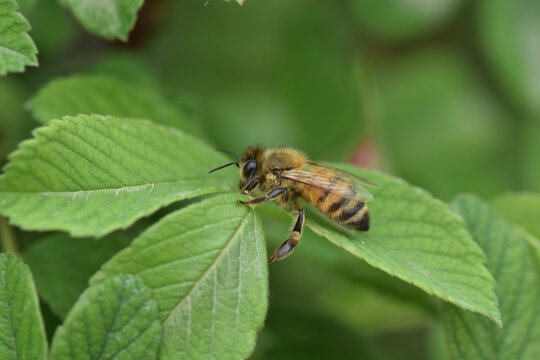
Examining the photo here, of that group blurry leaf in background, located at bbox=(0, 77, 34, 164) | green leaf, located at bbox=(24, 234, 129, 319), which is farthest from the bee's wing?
blurry leaf in background, located at bbox=(0, 77, 34, 164)

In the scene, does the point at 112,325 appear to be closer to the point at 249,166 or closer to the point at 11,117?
the point at 249,166

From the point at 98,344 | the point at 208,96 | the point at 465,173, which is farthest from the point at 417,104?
the point at 98,344

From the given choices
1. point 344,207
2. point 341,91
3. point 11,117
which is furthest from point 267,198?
point 341,91

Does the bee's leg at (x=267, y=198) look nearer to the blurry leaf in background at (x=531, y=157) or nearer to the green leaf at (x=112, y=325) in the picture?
the green leaf at (x=112, y=325)

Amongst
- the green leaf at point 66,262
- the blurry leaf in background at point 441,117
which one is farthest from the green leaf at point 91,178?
the blurry leaf in background at point 441,117

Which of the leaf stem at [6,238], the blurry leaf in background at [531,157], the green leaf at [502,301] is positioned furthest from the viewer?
the blurry leaf in background at [531,157]
